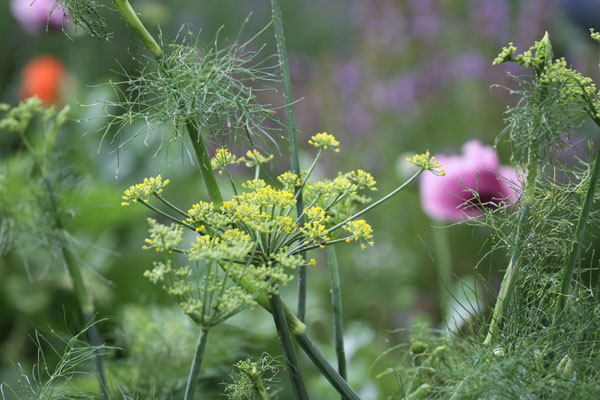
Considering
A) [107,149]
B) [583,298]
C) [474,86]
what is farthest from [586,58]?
[583,298]

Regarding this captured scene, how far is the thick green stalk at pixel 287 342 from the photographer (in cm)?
32

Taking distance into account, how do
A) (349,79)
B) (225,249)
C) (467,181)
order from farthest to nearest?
1. (349,79)
2. (467,181)
3. (225,249)

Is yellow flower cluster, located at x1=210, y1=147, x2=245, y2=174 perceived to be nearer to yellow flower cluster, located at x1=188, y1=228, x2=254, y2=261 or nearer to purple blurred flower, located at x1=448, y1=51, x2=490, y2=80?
yellow flower cluster, located at x1=188, y1=228, x2=254, y2=261

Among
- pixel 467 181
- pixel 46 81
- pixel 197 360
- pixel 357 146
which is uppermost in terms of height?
pixel 357 146

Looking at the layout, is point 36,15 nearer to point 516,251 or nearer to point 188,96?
point 188,96

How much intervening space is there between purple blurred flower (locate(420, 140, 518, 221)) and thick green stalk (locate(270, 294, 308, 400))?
0.24 meters

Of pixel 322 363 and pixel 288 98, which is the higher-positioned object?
pixel 288 98

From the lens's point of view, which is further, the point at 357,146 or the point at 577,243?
the point at 357,146

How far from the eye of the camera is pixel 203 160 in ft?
1.11

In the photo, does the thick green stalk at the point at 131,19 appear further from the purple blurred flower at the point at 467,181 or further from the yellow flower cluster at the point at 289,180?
the purple blurred flower at the point at 467,181

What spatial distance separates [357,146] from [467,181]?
1585 mm

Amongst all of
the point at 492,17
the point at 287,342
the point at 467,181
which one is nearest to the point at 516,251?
the point at 287,342

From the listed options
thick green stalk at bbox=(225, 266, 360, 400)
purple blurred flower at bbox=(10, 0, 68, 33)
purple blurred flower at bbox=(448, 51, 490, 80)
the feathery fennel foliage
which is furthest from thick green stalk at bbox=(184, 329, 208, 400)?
purple blurred flower at bbox=(448, 51, 490, 80)

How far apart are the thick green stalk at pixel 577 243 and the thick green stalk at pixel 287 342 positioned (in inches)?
5.5
